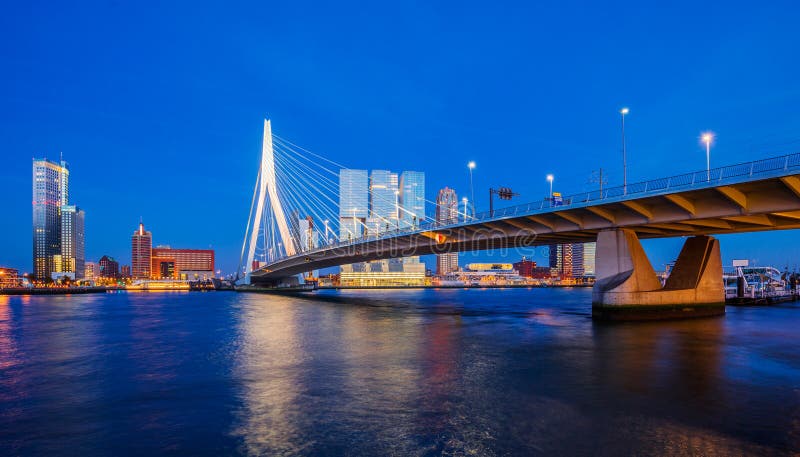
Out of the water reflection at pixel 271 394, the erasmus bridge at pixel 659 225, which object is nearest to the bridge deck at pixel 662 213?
the erasmus bridge at pixel 659 225

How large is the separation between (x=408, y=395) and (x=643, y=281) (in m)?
24.7

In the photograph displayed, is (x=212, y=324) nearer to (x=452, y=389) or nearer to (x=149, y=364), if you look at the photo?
(x=149, y=364)

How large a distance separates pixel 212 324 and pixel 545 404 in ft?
103

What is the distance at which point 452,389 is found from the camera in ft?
49.6

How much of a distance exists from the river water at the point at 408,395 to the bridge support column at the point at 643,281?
4.50 m

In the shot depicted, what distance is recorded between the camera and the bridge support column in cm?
3256

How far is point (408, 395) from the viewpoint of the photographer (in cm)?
1444

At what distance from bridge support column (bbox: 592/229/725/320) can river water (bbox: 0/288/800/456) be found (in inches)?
177

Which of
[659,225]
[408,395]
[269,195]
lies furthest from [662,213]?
[269,195]

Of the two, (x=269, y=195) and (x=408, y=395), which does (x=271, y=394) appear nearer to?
(x=408, y=395)

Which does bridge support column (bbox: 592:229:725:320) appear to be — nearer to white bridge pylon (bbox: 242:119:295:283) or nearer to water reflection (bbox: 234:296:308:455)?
water reflection (bbox: 234:296:308:455)

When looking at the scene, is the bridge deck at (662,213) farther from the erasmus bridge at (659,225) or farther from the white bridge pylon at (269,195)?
the white bridge pylon at (269,195)

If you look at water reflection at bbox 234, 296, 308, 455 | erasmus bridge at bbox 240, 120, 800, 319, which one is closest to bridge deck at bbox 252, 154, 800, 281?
erasmus bridge at bbox 240, 120, 800, 319

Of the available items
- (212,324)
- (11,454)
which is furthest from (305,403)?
(212,324)
